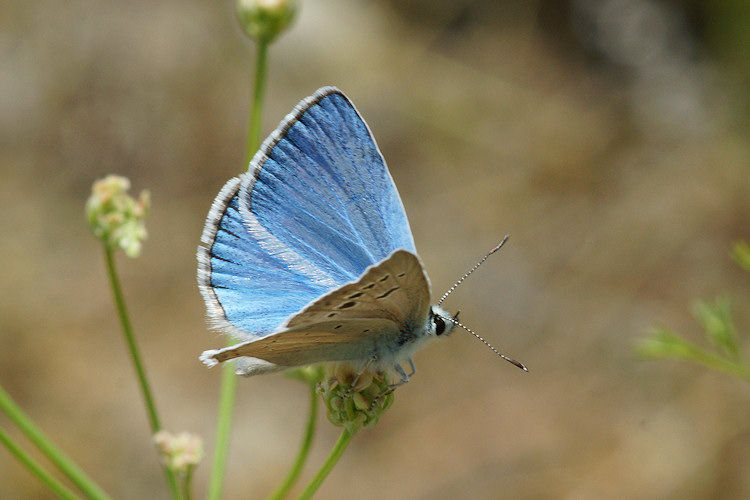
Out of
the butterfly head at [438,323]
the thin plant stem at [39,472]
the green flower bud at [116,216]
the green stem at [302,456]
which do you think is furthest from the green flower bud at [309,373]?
the thin plant stem at [39,472]

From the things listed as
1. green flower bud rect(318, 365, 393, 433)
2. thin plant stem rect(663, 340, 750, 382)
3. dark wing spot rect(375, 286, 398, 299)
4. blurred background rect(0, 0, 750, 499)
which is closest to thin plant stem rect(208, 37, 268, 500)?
green flower bud rect(318, 365, 393, 433)

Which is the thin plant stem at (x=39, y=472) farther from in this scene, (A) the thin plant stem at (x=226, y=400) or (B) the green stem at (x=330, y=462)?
(B) the green stem at (x=330, y=462)

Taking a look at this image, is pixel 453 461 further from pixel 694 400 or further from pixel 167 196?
pixel 167 196

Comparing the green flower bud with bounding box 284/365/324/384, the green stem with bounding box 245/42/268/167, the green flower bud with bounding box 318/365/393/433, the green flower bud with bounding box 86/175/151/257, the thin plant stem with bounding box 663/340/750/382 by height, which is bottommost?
the green flower bud with bounding box 284/365/324/384

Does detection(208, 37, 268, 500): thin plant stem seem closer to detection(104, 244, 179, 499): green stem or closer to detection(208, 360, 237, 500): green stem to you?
detection(208, 360, 237, 500): green stem

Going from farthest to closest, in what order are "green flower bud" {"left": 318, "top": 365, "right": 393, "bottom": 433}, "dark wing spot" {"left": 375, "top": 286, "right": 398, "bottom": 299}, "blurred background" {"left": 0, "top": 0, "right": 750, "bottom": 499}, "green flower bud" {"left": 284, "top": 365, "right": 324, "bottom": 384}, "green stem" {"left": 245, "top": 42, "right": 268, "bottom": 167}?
"blurred background" {"left": 0, "top": 0, "right": 750, "bottom": 499} → "green stem" {"left": 245, "top": 42, "right": 268, "bottom": 167} → "green flower bud" {"left": 284, "top": 365, "right": 324, "bottom": 384} → "green flower bud" {"left": 318, "top": 365, "right": 393, "bottom": 433} → "dark wing spot" {"left": 375, "top": 286, "right": 398, "bottom": 299}

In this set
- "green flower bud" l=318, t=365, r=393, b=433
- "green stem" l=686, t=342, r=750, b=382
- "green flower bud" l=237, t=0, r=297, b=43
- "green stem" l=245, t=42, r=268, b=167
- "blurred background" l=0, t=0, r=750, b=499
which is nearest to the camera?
"green flower bud" l=318, t=365, r=393, b=433

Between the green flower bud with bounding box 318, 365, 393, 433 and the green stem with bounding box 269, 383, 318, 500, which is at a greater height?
the green flower bud with bounding box 318, 365, 393, 433
